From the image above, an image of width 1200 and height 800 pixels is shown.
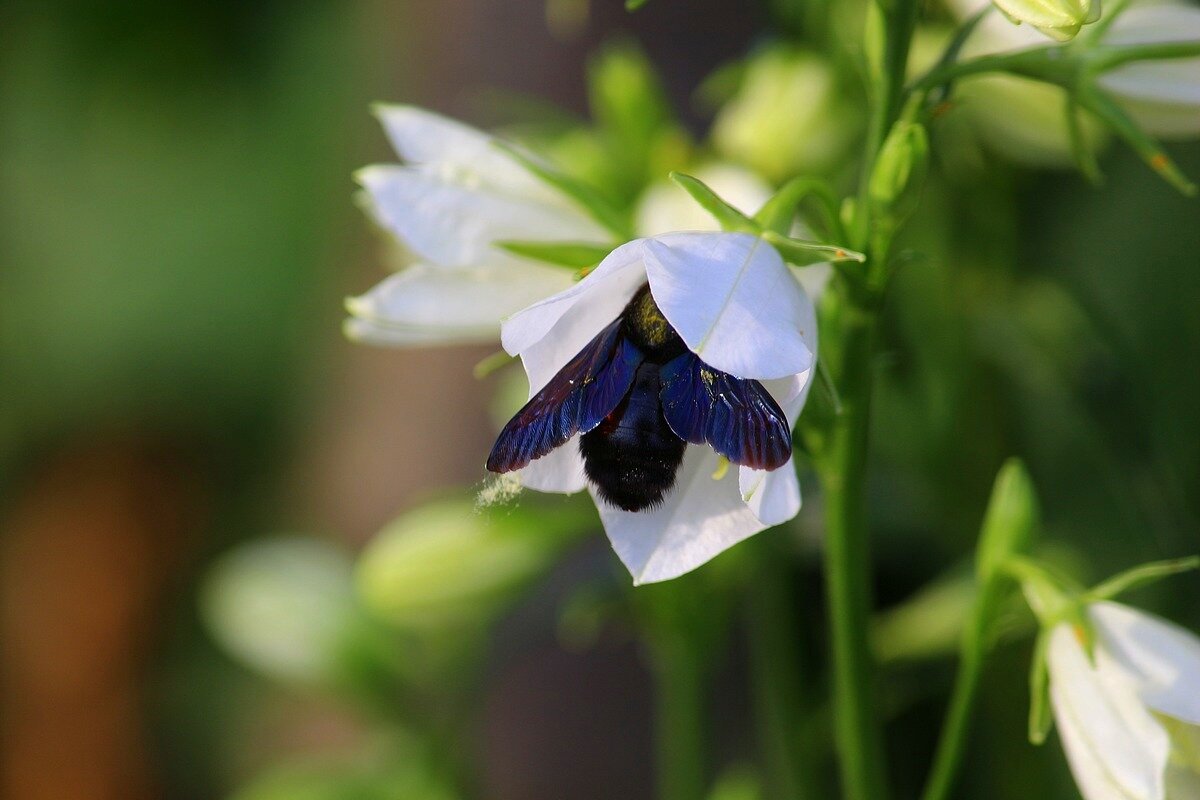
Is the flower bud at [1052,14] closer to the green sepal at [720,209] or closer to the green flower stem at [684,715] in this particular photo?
the green sepal at [720,209]

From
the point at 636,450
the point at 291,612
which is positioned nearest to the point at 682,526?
the point at 636,450

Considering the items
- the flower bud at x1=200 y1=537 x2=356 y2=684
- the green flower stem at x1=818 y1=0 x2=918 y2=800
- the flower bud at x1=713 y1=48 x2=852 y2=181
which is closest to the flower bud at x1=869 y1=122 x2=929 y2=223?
the green flower stem at x1=818 y1=0 x2=918 y2=800

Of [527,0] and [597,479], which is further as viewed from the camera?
[527,0]

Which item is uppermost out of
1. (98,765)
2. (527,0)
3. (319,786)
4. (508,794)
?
(527,0)

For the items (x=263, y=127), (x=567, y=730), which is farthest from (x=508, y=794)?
(x=263, y=127)

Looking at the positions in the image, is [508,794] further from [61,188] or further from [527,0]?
[61,188]

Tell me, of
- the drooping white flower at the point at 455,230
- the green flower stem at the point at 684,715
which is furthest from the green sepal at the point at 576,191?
the green flower stem at the point at 684,715

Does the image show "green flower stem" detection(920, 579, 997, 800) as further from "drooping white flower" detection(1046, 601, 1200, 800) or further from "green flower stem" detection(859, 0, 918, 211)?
"green flower stem" detection(859, 0, 918, 211)
